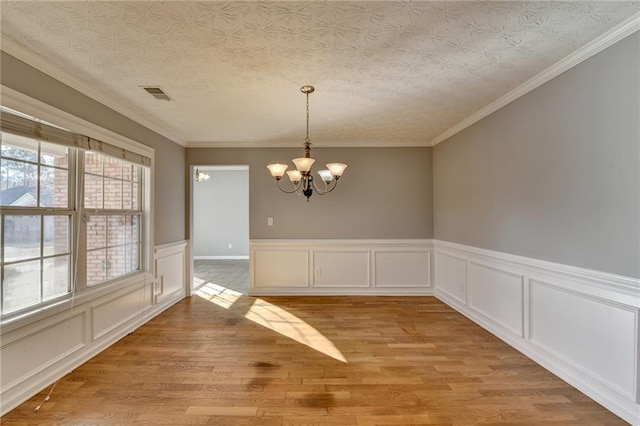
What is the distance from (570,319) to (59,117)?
4308 mm

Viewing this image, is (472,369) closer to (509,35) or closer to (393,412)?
(393,412)

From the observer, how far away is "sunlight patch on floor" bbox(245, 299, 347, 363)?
9.07ft

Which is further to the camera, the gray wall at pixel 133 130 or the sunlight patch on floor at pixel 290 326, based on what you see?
the sunlight patch on floor at pixel 290 326

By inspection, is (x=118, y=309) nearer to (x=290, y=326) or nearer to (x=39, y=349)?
(x=39, y=349)

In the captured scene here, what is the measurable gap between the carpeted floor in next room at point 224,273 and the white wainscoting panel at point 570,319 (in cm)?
358

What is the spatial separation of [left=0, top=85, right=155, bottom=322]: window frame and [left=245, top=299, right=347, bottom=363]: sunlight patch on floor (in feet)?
4.72

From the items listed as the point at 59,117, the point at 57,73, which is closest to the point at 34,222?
the point at 59,117

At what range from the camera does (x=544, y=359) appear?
2.40m

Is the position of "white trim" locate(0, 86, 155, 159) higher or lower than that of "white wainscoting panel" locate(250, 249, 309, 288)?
higher

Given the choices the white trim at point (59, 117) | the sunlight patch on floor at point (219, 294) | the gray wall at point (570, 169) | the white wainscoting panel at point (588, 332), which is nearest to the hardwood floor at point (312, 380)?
the white wainscoting panel at point (588, 332)

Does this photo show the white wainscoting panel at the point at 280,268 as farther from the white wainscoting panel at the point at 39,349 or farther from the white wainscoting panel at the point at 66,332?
the white wainscoting panel at the point at 39,349

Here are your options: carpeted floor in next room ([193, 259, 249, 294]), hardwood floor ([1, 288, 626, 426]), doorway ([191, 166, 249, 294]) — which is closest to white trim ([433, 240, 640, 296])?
hardwood floor ([1, 288, 626, 426])

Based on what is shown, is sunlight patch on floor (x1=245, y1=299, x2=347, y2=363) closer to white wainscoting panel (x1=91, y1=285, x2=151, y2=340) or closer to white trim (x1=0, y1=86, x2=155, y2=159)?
white wainscoting panel (x1=91, y1=285, x2=151, y2=340)

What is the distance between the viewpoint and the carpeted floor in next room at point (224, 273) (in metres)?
5.29
